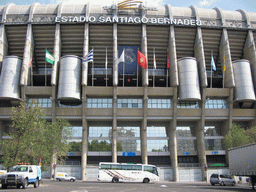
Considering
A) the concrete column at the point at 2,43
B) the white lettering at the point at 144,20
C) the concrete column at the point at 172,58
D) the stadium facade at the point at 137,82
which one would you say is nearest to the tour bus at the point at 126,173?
the stadium facade at the point at 137,82

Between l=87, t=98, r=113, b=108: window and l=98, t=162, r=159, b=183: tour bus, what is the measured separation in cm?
1783

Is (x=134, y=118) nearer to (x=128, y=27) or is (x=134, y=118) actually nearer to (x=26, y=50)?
(x=128, y=27)

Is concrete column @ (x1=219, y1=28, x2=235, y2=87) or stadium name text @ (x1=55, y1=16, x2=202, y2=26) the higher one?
stadium name text @ (x1=55, y1=16, x2=202, y2=26)

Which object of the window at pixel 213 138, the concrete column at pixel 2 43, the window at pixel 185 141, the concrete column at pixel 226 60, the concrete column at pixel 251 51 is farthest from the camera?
the window at pixel 185 141

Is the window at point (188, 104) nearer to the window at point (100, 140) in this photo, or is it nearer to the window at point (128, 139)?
Answer: the window at point (128, 139)

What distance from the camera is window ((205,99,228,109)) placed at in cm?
5588

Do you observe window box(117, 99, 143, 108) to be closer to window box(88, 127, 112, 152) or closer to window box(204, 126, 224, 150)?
window box(88, 127, 112, 152)

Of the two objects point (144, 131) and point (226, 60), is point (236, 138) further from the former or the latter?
point (144, 131)

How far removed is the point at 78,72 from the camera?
5272cm

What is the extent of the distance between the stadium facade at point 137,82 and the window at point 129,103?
22cm

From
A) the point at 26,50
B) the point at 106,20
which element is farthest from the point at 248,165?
the point at 26,50

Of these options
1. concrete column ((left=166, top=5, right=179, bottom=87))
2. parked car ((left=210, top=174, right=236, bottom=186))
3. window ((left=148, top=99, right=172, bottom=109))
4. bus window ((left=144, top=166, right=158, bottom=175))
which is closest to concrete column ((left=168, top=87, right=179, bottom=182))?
concrete column ((left=166, top=5, right=179, bottom=87))

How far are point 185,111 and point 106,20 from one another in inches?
1001

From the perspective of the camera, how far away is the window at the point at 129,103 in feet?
180
